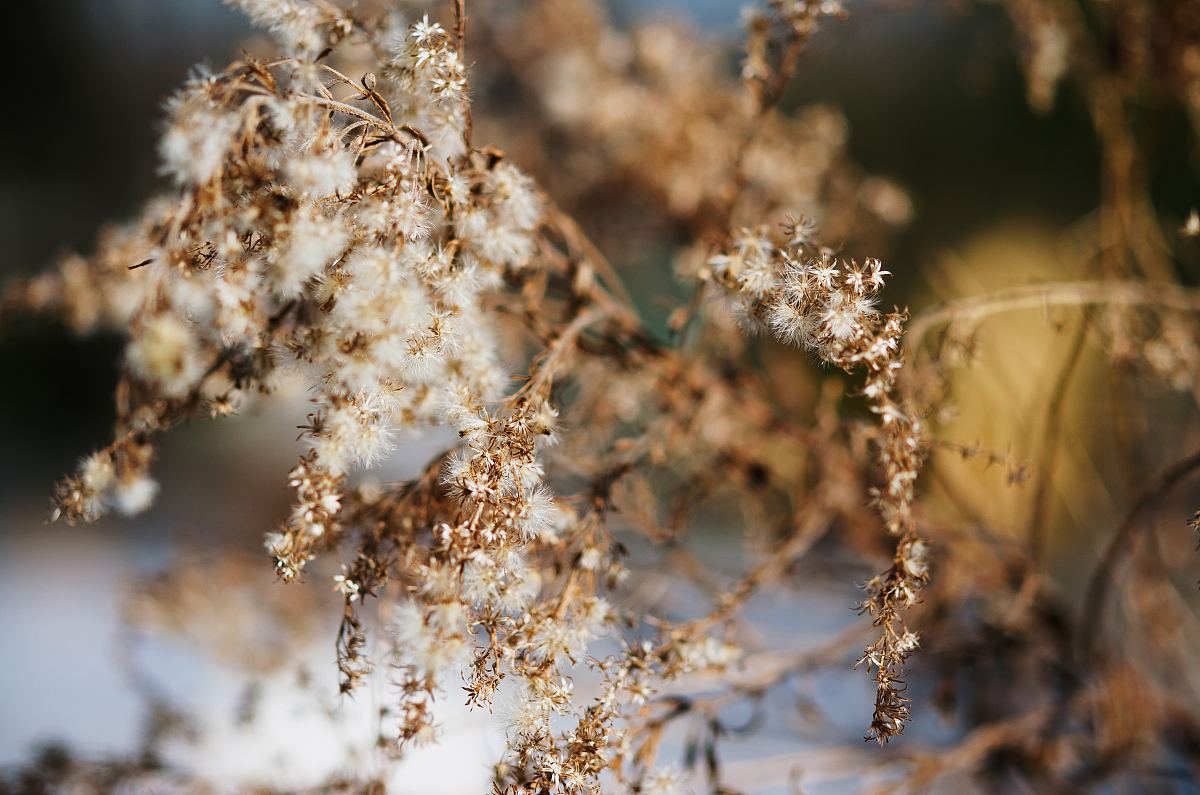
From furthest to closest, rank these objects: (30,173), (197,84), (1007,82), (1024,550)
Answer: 1. (30,173)
2. (1007,82)
3. (1024,550)
4. (197,84)

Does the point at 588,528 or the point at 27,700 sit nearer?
the point at 588,528

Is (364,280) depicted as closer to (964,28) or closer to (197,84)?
(197,84)

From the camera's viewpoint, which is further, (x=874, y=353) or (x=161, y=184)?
(x=161, y=184)

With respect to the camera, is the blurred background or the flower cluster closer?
the flower cluster

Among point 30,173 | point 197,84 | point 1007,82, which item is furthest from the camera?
point 30,173

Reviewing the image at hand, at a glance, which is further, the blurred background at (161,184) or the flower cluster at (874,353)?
the blurred background at (161,184)

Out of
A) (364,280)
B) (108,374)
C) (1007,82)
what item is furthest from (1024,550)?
(108,374)

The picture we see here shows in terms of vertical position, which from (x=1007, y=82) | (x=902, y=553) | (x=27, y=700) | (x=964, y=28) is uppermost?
(x=964, y=28)

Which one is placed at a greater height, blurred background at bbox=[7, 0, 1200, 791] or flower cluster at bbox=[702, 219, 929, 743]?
blurred background at bbox=[7, 0, 1200, 791]

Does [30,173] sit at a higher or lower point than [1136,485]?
higher

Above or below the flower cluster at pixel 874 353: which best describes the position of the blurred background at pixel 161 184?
above

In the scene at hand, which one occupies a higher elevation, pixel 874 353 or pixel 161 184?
pixel 161 184
